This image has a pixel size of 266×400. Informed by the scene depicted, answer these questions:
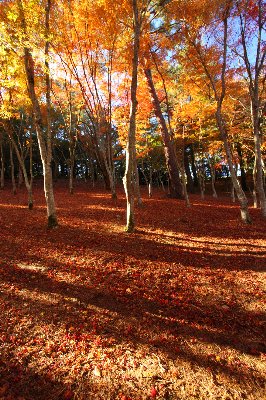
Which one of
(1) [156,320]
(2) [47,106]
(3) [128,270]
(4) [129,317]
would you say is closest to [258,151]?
(3) [128,270]

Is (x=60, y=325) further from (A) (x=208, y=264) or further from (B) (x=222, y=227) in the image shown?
(B) (x=222, y=227)

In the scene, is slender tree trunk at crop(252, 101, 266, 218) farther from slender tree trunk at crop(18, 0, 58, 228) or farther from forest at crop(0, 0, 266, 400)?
slender tree trunk at crop(18, 0, 58, 228)

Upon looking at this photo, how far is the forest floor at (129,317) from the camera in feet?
10.4

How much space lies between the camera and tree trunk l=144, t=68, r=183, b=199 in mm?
15727

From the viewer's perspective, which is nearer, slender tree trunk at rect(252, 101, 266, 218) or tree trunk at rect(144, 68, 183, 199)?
slender tree trunk at rect(252, 101, 266, 218)

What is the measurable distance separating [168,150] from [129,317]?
1431cm

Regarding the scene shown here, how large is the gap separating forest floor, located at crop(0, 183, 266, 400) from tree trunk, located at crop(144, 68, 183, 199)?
9.55 metres

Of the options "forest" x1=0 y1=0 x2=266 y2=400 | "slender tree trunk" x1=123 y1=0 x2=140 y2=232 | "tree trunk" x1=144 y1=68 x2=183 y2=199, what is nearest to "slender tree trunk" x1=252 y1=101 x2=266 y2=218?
"forest" x1=0 y1=0 x2=266 y2=400

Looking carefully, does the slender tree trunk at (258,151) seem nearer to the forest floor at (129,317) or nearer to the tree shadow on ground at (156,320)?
the forest floor at (129,317)

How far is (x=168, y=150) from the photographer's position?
55.9ft

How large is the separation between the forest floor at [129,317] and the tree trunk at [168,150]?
9.55 meters

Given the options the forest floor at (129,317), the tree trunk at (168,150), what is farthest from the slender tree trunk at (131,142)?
the tree trunk at (168,150)

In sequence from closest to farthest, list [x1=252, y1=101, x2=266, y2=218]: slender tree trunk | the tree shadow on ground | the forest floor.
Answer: the forest floor → the tree shadow on ground → [x1=252, y1=101, x2=266, y2=218]: slender tree trunk

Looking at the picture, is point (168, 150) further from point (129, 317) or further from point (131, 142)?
point (129, 317)
